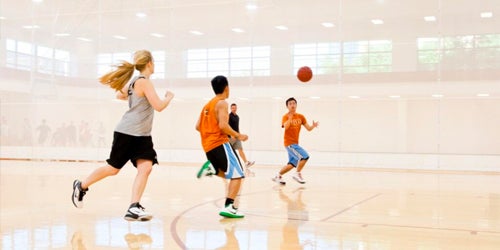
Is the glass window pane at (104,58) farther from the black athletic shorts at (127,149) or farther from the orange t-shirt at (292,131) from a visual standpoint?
the black athletic shorts at (127,149)

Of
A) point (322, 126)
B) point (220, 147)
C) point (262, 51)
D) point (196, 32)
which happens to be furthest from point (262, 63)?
point (220, 147)

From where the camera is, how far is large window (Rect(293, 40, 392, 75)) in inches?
607

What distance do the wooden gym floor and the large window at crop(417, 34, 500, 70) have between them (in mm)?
6030

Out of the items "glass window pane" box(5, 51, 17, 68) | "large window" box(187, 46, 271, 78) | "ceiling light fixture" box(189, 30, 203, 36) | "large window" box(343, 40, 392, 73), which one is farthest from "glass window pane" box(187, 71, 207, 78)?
"glass window pane" box(5, 51, 17, 68)

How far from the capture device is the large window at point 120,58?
17734 millimetres

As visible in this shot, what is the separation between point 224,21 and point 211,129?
39.1ft

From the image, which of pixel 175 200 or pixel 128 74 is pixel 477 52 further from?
pixel 128 74

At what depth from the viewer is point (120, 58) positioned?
17875 mm

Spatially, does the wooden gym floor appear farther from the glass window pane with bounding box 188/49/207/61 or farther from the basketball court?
the glass window pane with bounding box 188/49/207/61

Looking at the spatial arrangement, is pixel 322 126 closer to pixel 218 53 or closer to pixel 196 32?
pixel 218 53

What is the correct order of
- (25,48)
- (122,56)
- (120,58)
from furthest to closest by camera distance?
(25,48), (122,56), (120,58)

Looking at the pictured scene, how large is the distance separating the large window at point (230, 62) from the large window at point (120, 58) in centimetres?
87

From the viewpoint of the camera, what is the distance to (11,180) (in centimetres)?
1029

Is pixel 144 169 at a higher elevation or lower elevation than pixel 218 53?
lower
